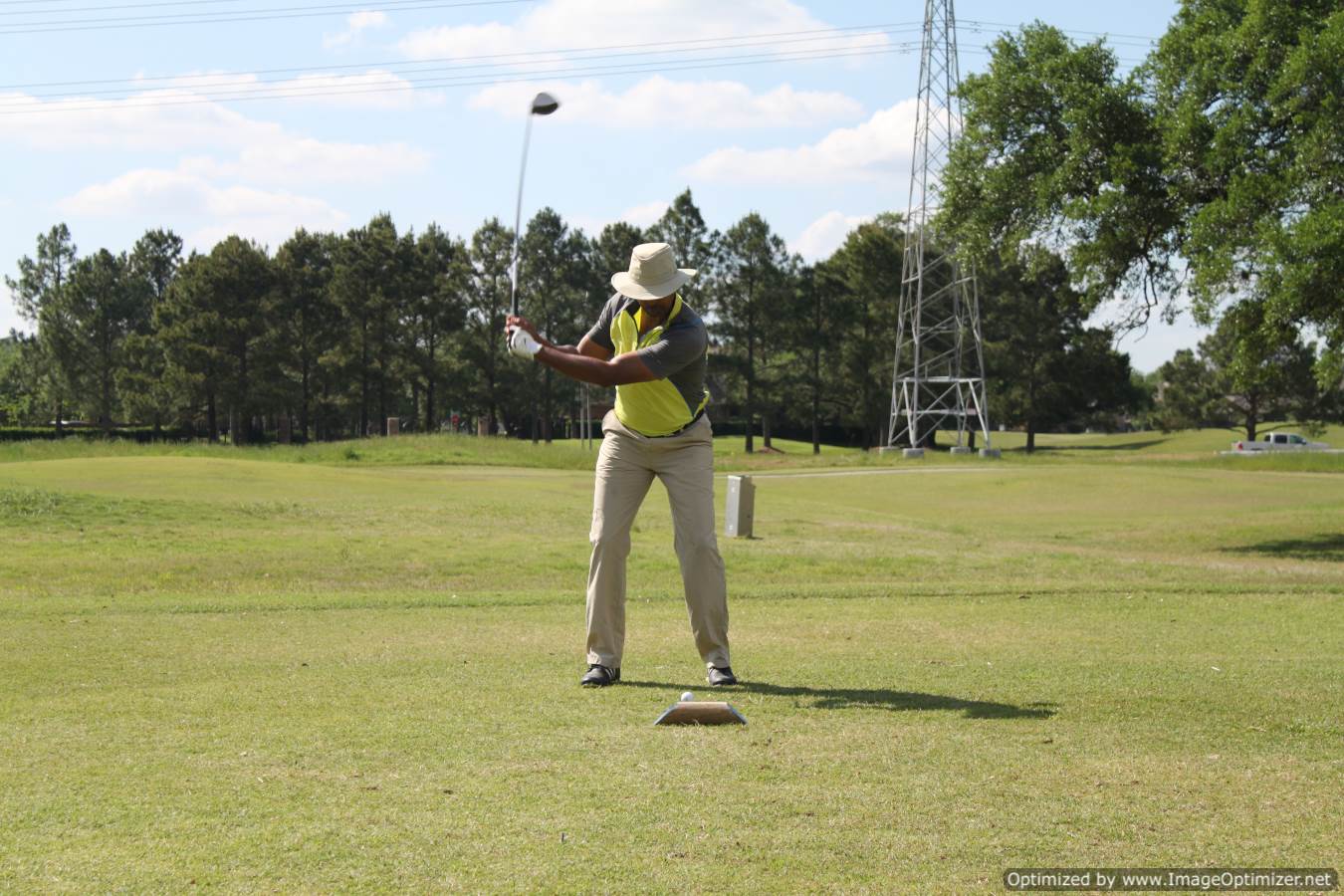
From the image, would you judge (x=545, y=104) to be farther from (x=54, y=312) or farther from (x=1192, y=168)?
(x=54, y=312)

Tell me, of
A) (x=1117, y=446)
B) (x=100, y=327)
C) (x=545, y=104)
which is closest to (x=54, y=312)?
(x=100, y=327)

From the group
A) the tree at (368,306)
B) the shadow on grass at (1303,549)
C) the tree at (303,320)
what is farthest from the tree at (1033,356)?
Answer: the shadow on grass at (1303,549)

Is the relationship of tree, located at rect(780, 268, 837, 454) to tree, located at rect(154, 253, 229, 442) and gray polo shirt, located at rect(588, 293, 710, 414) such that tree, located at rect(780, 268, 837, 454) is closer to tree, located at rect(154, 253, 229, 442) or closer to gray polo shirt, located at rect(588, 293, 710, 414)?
tree, located at rect(154, 253, 229, 442)

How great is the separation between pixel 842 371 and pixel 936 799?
3469 inches

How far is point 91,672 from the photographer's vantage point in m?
8.47

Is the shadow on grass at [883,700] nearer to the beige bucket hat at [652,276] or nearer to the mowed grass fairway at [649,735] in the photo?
the mowed grass fairway at [649,735]

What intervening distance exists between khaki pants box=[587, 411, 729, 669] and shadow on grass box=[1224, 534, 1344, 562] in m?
18.5

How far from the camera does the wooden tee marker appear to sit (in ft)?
21.7

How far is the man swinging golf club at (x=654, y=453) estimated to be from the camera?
810 centimetres

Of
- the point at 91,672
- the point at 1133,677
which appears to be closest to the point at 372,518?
the point at 91,672

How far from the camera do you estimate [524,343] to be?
779 centimetres

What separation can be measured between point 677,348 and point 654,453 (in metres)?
0.75

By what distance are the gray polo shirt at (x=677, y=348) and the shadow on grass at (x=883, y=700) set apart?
167cm

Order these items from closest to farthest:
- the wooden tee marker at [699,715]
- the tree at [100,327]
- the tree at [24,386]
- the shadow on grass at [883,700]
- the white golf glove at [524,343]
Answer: the wooden tee marker at [699,715] → the shadow on grass at [883,700] → the white golf glove at [524,343] → the tree at [100,327] → the tree at [24,386]
